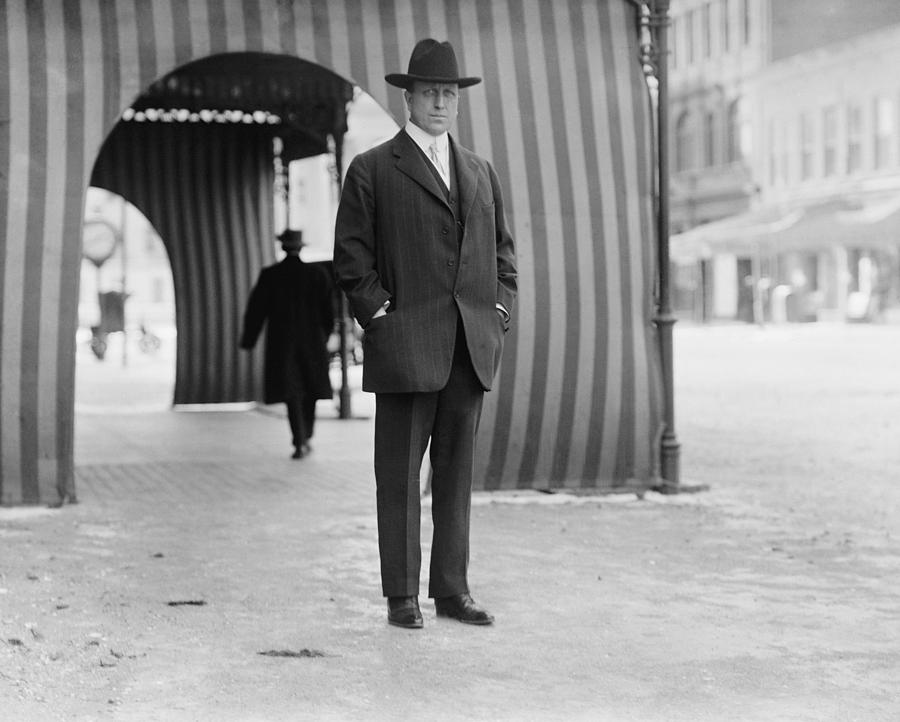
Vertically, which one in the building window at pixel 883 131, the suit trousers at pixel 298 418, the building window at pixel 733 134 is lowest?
the suit trousers at pixel 298 418

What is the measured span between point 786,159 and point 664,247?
4016 centimetres

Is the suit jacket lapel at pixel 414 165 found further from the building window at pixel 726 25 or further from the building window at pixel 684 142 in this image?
the building window at pixel 684 142

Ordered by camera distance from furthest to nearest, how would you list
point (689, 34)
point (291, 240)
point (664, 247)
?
point (689, 34)
point (291, 240)
point (664, 247)

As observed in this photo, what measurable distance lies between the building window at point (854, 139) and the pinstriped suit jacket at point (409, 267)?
40.1 m

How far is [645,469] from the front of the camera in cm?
1003

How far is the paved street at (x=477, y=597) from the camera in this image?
514 centimetres

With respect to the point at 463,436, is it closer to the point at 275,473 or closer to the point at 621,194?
the point at 621,194

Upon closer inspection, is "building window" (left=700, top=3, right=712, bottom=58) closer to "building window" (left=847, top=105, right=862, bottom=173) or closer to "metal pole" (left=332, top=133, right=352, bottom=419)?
"building window" (left=847, top=105, right=862, bottom=173)

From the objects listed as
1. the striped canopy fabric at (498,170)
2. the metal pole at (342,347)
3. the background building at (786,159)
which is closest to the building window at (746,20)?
the background building at (786,159)

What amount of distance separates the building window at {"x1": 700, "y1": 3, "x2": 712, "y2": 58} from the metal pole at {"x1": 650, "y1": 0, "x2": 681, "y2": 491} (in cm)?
4563

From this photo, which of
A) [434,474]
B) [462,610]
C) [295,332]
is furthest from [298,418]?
[462,610]

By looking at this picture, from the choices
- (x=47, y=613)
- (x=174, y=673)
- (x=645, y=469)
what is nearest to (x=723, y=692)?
(x=174, y=673)

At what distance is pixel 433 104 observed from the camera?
6148 millimetres

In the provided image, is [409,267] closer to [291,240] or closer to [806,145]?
[291,240]
